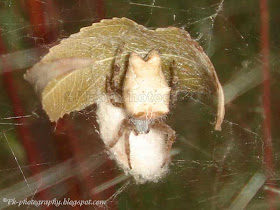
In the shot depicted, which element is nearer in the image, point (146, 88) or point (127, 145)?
point (146, 88)

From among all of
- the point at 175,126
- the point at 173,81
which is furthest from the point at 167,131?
the point at 173,81

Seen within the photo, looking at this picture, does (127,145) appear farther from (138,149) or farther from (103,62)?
(103,62)

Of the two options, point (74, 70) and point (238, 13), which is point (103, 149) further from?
point (238, 13)

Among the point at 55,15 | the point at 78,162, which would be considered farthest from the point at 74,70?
the point at 78,162

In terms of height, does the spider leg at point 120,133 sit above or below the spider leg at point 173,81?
below

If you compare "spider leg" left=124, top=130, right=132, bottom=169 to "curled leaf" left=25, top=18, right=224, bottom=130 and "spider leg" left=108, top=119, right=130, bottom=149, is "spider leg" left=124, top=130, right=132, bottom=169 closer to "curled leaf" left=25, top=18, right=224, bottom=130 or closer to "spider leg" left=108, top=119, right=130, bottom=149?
"spider leg" left=108, top=119, right=130, bottom=149

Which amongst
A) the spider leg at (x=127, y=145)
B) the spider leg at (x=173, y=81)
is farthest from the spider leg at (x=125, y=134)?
the spider leg at (x=173, y=81)

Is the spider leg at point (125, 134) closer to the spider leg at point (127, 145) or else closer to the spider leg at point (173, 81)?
the spider leg at point (127, 145)
